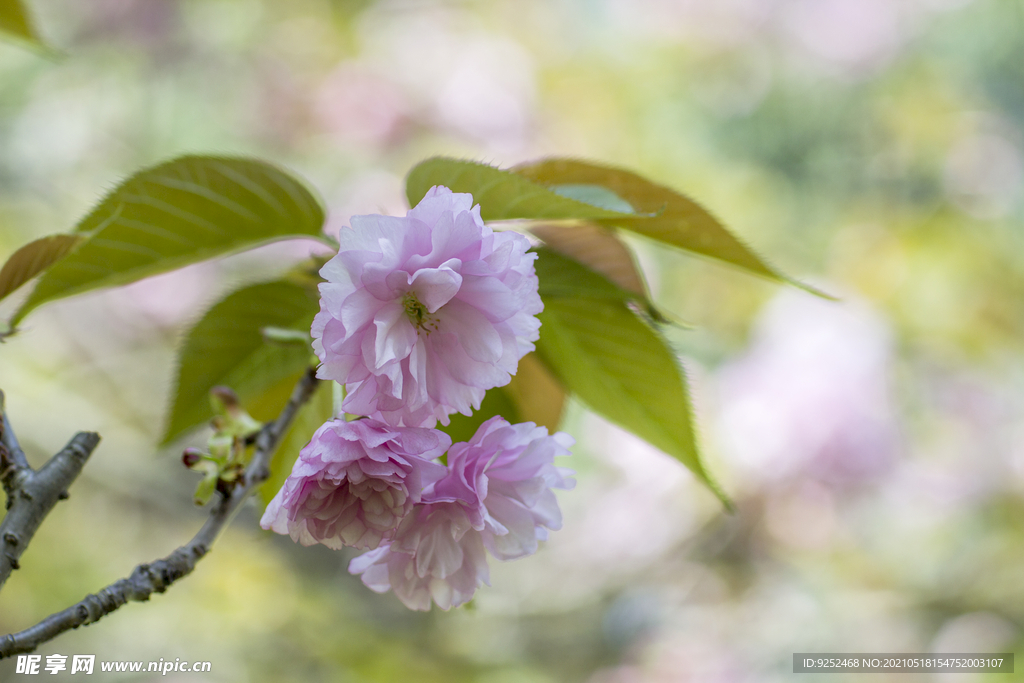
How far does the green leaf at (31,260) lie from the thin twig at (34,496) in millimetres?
37

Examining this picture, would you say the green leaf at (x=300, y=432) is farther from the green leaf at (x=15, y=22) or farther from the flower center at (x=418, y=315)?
the green leaf at (x=15, y=22)

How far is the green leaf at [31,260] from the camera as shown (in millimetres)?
163

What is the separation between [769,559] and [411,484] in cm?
78

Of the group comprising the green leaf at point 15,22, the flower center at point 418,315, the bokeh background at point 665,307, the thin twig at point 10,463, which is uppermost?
the green leaf at point 15,22

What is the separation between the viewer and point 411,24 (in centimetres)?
113

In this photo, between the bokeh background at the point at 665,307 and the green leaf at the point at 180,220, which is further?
the bokeh background at the point at 665,307

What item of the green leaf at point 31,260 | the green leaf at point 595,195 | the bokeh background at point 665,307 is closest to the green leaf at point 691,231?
the green leaf at point 595,195

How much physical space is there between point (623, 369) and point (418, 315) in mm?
88

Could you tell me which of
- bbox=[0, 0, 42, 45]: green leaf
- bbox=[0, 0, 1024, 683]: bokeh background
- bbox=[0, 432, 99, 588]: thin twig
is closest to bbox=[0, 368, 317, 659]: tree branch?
bbox=[0, 432, 99, 588]: thin twig

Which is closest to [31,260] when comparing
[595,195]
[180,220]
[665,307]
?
[180,220]

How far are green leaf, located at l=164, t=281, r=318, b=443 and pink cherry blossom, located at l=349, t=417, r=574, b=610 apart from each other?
9cm

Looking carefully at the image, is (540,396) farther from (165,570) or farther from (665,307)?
(665,307)

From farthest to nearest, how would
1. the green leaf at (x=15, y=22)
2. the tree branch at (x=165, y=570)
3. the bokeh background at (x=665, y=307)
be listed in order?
the bokeh background at (x=665, y=307) < the green leaf at (x=15, y=22) < the tree branch at (x=165, y=570)

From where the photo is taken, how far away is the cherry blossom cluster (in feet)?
0.48
